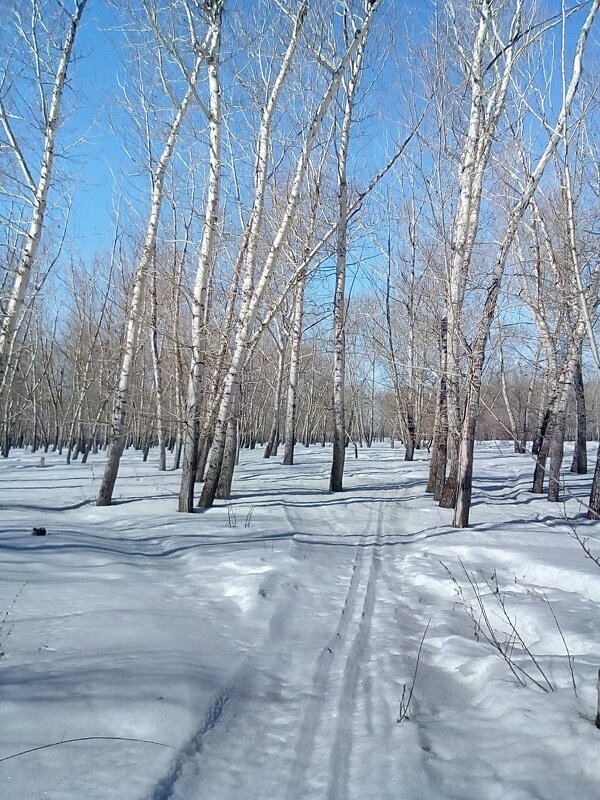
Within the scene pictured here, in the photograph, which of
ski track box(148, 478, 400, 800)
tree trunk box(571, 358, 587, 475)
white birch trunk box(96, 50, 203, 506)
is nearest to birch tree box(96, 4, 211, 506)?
white birch trunk box(96, 50, 203, 506)

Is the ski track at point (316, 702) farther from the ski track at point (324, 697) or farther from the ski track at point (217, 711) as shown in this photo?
the ski track at point (217, 711)

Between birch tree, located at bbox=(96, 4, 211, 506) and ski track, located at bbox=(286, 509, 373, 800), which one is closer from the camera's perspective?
ski track, located at bbox=(286, 509, 373, 800)

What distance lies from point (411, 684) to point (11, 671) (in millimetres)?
2531

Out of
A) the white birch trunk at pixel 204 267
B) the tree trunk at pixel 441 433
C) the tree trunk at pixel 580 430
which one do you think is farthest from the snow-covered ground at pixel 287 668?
the tree trunk at pixel 580 430

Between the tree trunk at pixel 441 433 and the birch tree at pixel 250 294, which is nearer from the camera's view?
the birch tree at pixel 250 294

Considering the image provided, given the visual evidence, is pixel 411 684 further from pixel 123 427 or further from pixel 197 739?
pixel 123 427

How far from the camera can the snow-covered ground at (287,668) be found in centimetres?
245

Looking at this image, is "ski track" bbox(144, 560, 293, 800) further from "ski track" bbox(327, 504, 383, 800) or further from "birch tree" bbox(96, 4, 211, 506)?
"birch tree" bbox(96, 4, 211, 506)

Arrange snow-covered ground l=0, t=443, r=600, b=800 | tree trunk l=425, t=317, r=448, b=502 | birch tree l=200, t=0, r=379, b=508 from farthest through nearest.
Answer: tree trunk l=425, t=317, r=448, b=502, birch tree l=200, t=0, r=379, b=508, snow-covered ground l=0, t=443, r=600, b=800

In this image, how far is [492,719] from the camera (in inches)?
122

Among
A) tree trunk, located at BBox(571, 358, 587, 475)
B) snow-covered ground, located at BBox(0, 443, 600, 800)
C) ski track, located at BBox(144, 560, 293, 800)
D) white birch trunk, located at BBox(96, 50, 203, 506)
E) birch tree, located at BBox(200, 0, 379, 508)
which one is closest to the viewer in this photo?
ski track, located at BBox(144, 560, 293, 800)

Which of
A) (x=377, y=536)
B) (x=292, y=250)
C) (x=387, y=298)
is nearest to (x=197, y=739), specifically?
(x=377, y=536)

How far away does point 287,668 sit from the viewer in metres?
3.71

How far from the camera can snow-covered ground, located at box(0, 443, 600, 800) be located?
2.45m
